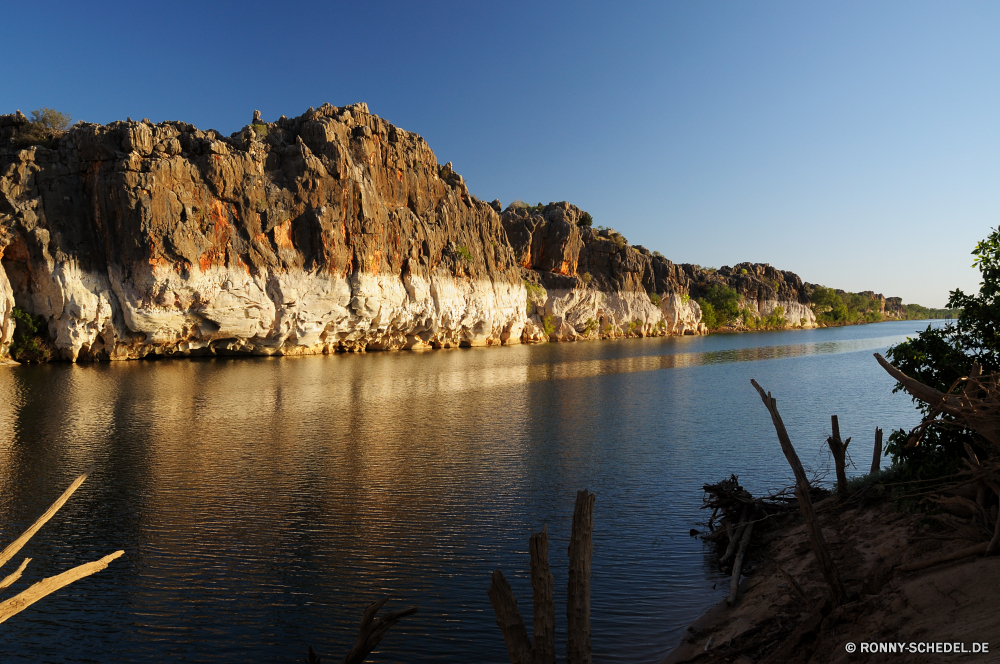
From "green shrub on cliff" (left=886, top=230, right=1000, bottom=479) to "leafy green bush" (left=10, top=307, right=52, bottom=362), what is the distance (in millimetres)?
60355

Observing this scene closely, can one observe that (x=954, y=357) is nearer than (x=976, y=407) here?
No

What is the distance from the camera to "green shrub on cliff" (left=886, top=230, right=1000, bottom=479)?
8.98 m

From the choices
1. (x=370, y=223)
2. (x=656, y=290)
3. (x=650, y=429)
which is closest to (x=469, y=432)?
(x=650, y=429)

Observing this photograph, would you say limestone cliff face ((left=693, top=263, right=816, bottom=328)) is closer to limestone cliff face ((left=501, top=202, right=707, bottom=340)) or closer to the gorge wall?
limestone cliff face ((left=501, top=202, right=707, bottom=340))

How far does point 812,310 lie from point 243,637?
643 feet

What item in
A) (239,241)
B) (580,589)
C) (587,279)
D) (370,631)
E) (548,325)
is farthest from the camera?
(587,279)

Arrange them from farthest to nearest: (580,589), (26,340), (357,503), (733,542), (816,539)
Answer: (26,340) → (357,503) → (733,542) → (816,539) → (580,589)

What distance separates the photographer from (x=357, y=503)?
1471cm

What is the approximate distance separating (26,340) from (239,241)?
743 inches

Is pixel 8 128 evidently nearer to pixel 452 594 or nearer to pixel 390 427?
pixel 390 427

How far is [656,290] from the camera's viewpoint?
118m

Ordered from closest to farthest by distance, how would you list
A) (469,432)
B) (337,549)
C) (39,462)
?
(337,549) < (39,462) < (469,432)

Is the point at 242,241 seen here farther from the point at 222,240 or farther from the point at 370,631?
the point at 370,631

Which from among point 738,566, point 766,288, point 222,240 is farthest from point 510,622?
point 766,288
